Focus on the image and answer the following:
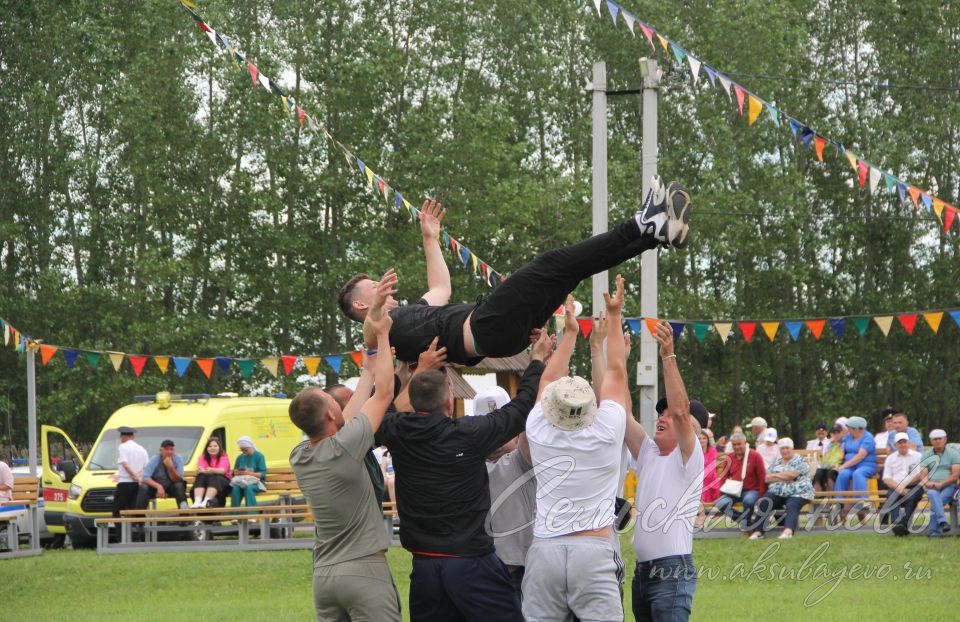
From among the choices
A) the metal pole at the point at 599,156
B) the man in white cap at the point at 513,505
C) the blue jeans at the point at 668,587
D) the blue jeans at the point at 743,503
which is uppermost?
the metal pole at the point at 599,156

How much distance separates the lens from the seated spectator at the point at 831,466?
16094mm

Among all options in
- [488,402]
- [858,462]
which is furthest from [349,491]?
[858,462]

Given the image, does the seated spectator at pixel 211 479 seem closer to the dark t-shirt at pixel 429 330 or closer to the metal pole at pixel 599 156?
the metal pole at pixel 599 156

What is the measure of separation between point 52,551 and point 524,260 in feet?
51.9

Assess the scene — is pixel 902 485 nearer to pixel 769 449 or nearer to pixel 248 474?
pixel 769 449

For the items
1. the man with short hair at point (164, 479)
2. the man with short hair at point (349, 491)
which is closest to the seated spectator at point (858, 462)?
the man with short hair at point (164, 479)

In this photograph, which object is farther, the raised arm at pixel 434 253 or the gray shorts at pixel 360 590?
the raised arm at pixel 434 253

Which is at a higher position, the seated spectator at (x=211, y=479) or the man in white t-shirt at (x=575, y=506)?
the man in white t-shirt at (x=575, y=506)

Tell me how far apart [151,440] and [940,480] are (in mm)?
10184

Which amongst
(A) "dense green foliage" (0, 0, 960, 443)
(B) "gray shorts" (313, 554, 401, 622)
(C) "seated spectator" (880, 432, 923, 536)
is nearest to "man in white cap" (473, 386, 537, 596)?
(B) "gray shorts" (313, 554, 401, 622)

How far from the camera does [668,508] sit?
243 inches

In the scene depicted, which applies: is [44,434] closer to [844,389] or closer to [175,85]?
[175,85]

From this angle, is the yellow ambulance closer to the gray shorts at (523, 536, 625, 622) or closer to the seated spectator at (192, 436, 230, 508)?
the seated spectator at (192, 436, 230, 508)

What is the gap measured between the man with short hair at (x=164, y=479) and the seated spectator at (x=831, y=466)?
26.1 feet
